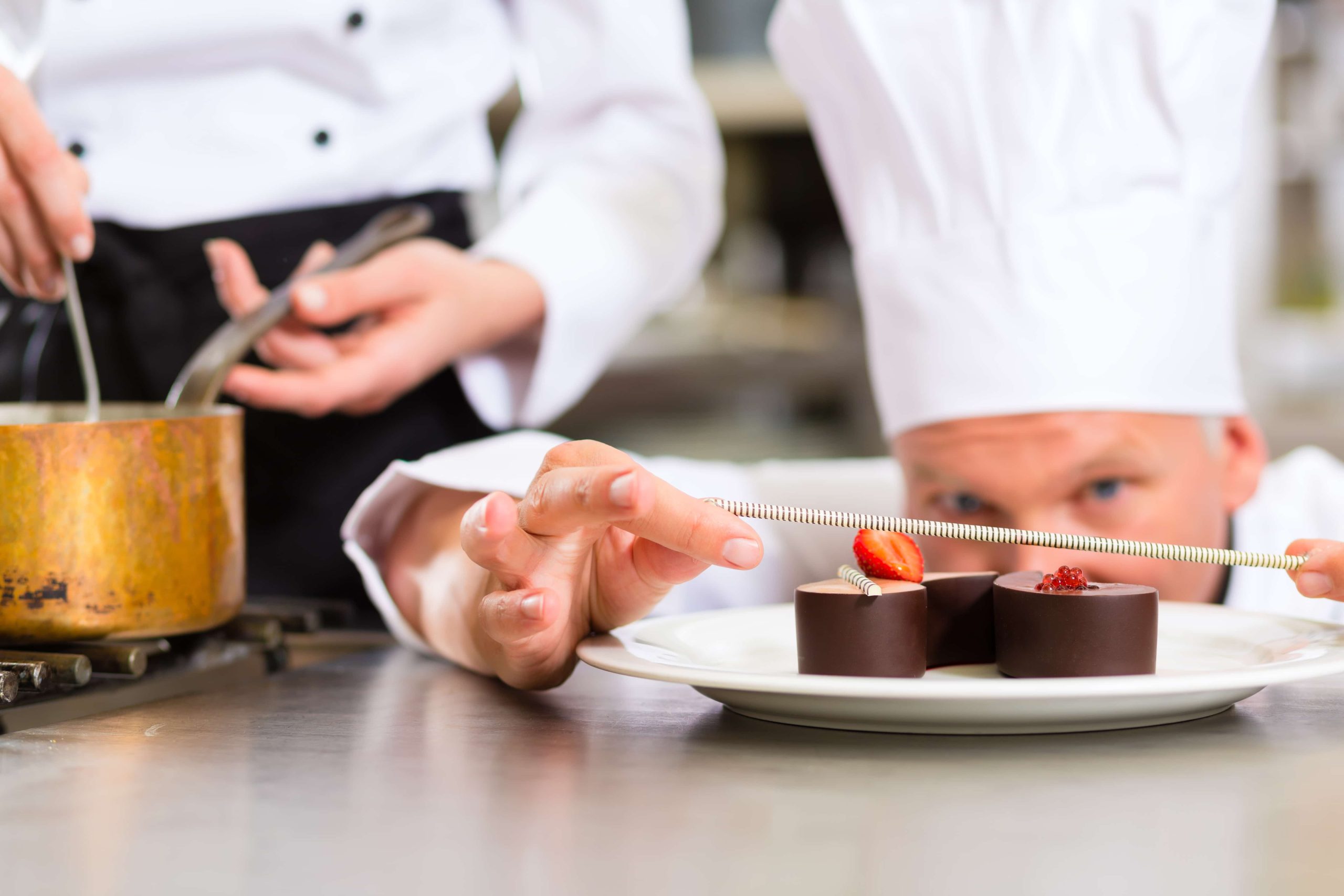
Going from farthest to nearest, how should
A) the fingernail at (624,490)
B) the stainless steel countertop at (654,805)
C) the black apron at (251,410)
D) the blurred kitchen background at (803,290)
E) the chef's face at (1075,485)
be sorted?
1. the blurred kitchen background at (803,290)
2. the black apron at (251,410)
3. the chef's face at (1075,485)
4. the fingernail at (624,490)
5. the stainless steel countertop at (654,805)

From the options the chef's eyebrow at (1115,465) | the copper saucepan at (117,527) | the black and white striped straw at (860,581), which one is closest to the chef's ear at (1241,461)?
the chef's eyebrow at (1115,465)

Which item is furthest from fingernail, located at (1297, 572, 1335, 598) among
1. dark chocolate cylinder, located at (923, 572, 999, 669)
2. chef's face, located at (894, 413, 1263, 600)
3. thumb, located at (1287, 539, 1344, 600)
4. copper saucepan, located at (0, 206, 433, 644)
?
copper saucepan, located at (0, 206, 433, 644)

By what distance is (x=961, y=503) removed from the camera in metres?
0.82

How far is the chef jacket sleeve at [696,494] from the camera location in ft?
2.38

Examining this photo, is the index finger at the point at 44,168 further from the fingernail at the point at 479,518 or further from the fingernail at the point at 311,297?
the fingernail at the point at 479,518

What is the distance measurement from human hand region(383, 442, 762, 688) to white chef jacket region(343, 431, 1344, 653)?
0.10m

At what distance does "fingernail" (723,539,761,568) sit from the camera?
47 cm

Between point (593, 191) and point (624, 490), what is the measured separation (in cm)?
59

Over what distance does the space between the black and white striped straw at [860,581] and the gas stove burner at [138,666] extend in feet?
1.05

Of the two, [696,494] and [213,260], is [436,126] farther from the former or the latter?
[696,494]

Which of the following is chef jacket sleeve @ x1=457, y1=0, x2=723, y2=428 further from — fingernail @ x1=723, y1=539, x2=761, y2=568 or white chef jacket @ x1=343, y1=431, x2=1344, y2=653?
fingernail @ x1=723, y1=539, x2=761, y2=568

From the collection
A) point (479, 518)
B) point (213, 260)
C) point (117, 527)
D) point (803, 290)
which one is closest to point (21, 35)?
point (213, 260)

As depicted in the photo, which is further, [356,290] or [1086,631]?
[356,290]

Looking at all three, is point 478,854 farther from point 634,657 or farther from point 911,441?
point 911,441
